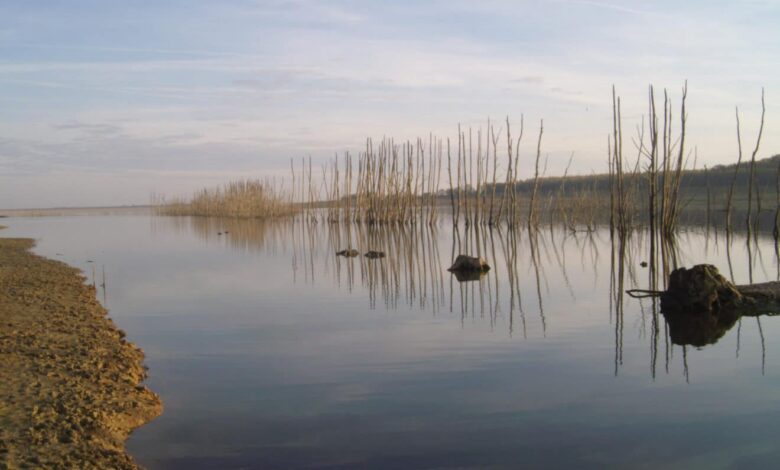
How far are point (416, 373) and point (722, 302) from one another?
4.94m

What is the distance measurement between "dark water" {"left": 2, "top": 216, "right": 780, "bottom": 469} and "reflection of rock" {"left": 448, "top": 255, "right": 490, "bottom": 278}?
0.60 m

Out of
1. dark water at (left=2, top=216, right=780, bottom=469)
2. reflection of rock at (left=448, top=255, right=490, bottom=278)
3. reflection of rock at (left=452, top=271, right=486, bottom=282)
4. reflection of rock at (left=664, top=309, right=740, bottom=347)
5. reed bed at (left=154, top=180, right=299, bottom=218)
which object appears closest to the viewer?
dark water at (left=2, top=216, right=780, bottom=469)

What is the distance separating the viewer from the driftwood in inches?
340

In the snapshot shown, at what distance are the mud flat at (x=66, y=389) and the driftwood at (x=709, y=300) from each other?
20.2 feet

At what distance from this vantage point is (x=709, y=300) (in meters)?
8.91

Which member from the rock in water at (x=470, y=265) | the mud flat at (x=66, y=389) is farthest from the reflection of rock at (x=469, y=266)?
the mud flat at (x=66, y=389)

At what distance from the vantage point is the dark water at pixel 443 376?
4.50m

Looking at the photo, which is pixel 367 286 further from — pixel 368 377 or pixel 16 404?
pixel 16 404

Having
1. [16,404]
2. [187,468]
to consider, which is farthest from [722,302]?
[16,404]

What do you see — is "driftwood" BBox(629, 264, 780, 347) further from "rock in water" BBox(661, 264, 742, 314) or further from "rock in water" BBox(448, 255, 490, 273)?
"rock in water" BBox(448, 255, 490, 273)

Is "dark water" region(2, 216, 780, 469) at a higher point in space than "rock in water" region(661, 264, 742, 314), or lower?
lower

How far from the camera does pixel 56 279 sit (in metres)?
12.5

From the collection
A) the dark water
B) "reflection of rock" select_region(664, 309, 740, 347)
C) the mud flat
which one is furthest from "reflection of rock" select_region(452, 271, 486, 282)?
the mud flat

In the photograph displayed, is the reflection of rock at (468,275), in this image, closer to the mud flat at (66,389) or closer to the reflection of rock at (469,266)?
the reflection of rock at (469,266)
